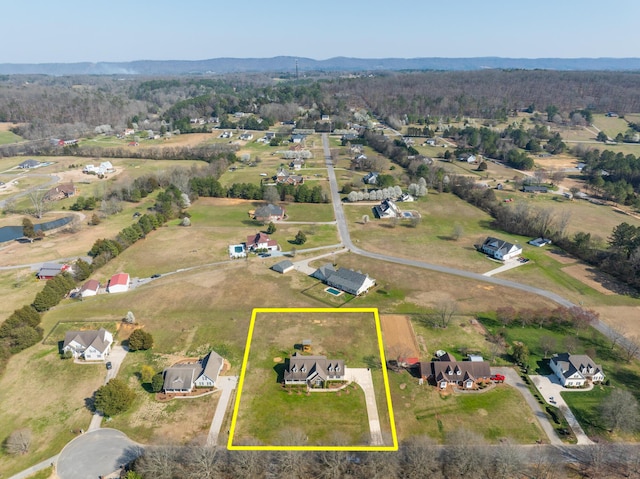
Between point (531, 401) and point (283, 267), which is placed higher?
point (283, 267)

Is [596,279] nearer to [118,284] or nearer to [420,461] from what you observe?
[420,461]

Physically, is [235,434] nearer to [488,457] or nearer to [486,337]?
[488,457]

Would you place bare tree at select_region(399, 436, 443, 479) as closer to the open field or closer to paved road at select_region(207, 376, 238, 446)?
the open field

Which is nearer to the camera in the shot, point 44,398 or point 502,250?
point 44,398

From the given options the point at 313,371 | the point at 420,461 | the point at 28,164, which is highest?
the point at 28,164

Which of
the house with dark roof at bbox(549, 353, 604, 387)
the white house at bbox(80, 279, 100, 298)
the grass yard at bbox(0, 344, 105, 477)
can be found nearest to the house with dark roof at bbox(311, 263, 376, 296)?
the house with dark roof at bbox(549, 353, 604, 387)

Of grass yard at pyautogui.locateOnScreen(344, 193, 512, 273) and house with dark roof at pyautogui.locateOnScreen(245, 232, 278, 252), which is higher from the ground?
house with dark roof at pyautogui.locateOnScreen(245, 232, 278, 252)

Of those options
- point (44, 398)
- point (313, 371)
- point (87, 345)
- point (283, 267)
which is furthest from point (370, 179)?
point (44, 398)

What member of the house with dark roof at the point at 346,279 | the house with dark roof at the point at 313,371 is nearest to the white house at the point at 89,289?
the house with dark roof at the point at 346,279

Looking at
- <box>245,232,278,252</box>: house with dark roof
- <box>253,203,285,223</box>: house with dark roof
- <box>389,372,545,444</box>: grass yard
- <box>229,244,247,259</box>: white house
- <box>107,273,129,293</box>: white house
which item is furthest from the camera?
<box>253,203,285,223</box>: house with dark roof
